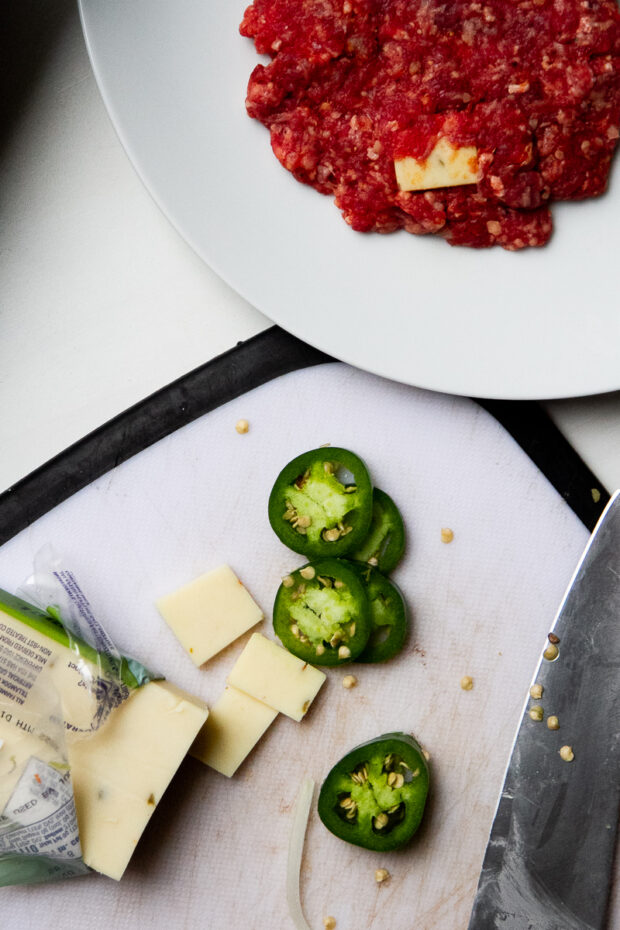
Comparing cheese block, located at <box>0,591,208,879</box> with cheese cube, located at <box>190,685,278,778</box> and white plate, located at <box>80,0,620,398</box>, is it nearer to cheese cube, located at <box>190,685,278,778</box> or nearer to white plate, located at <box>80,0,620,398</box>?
cheese cube, located at <box>190,685,278,778</box>

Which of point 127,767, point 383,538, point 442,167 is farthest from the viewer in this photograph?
point 383,538

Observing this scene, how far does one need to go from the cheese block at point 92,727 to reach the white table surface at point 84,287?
0.38m

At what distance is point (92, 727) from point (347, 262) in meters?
0.97

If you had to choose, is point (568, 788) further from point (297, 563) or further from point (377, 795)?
point (297, 563)

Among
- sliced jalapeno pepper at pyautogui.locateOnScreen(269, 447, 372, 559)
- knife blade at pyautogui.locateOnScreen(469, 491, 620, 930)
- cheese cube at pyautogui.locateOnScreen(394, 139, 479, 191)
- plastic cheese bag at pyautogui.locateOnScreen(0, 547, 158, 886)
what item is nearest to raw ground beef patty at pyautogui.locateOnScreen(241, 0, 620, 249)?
cheese cube at pyautogui.locateOnScreen(394, 139, 479, 191)

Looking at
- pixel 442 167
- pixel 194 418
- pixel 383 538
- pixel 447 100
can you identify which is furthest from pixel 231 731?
pixel 447 100

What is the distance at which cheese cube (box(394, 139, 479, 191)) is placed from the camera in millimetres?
1363

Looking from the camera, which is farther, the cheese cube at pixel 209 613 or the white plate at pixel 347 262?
the cheese cube at pixel 209 613

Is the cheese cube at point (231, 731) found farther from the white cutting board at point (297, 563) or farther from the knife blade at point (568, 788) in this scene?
the knife blade at point (568, 788)

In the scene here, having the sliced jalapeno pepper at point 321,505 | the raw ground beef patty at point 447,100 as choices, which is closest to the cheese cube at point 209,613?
the sliced jalapeno pepper at point 321,505

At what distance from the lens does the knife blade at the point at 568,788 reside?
150cm

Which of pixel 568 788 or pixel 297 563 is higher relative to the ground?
pixel 297 563

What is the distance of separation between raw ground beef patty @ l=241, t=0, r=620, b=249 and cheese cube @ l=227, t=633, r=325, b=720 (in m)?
0.82

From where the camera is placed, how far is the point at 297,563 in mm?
1606
